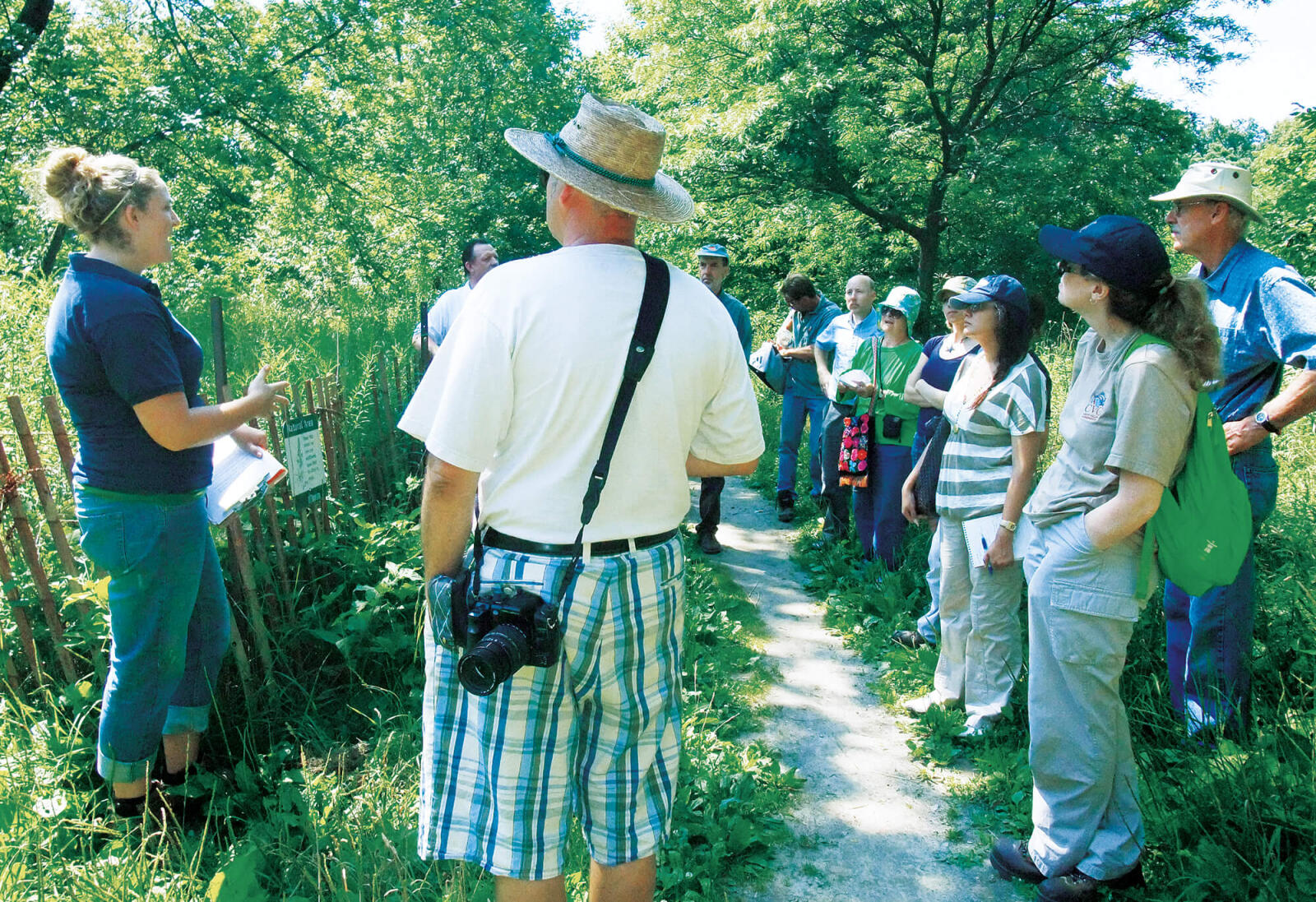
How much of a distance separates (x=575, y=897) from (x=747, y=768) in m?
1.04

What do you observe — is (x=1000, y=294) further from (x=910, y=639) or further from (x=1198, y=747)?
(x=910, y=639)

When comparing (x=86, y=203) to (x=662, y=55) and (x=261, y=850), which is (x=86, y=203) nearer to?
(x=261, y=850)

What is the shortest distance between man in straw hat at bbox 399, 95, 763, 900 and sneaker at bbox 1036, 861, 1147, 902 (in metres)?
1.23

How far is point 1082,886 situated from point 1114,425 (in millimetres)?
1292

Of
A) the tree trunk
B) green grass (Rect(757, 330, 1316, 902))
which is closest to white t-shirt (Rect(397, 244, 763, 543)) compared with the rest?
green grass (Rect(757, 330, 1316, 902))

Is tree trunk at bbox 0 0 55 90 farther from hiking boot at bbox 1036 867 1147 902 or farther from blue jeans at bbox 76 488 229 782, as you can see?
hiking boot at bbox 1036 867 1147 902

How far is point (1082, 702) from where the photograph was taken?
2504 millimetres

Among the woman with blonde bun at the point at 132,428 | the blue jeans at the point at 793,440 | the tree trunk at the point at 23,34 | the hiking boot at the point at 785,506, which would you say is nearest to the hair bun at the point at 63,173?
the woman with blonde bun at the point at 132,428

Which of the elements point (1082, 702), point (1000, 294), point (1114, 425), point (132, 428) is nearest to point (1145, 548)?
point (1114, 425)

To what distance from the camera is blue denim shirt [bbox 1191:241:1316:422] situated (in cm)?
308

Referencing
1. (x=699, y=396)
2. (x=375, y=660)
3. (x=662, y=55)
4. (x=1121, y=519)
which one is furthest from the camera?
(x=662, y=55)

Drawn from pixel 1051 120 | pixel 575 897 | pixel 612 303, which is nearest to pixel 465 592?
pixel 612 303

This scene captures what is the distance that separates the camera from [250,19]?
1029 cm

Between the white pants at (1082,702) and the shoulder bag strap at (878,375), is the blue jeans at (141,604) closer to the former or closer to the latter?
the white pants at (1082,702)
